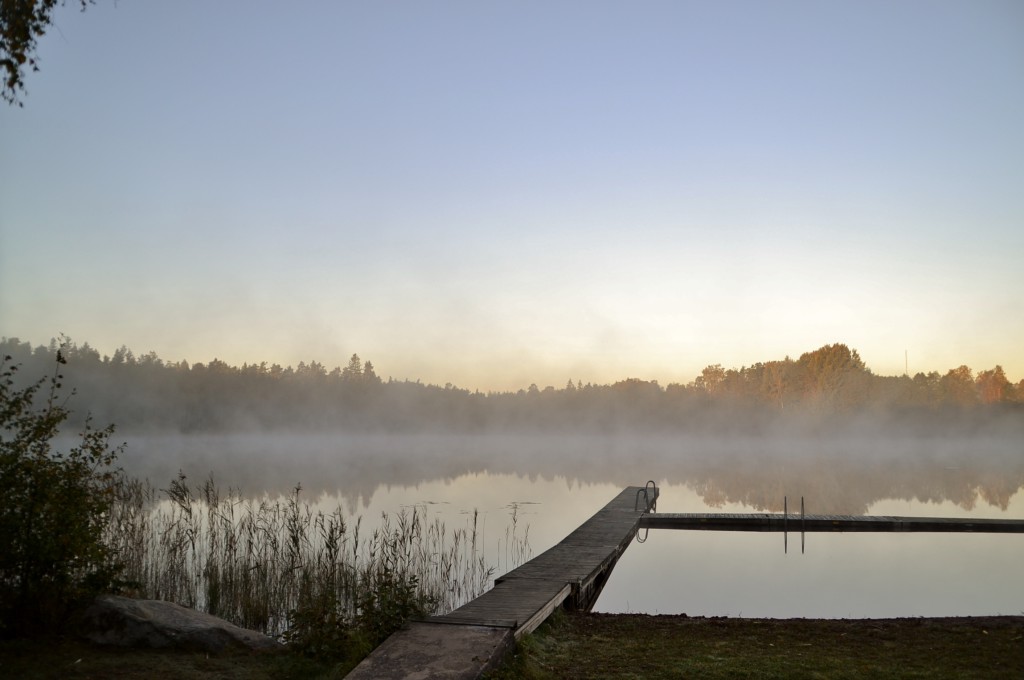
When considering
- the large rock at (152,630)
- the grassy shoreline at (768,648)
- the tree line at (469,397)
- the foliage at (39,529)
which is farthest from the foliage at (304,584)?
the tree line at (469,397)

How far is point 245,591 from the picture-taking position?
8.41 m

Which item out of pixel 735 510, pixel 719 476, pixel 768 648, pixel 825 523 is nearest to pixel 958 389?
pixel 719 476

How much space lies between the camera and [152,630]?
225 inches

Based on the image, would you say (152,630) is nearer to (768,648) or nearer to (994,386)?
(768,648)

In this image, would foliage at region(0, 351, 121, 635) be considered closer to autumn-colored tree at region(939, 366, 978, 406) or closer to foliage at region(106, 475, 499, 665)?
foliage at region(106, 475, 499, 665)

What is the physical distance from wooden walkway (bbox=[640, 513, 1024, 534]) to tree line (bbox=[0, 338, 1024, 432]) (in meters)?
56.1

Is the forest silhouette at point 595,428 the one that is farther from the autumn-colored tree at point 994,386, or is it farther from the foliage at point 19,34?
the foliage at point 19,34

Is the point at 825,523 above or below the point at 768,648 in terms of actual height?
above

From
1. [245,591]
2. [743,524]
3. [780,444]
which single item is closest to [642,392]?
[780,444]

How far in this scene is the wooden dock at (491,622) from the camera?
479 cm

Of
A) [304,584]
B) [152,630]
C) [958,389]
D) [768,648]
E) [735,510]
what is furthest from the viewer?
[958,389]

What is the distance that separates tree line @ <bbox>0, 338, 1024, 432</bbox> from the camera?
71.6 m

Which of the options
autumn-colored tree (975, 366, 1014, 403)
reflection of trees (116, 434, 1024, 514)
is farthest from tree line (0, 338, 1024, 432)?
reflection of trees (116, 434, 1024, 514)

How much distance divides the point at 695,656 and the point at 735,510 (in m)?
15.8
